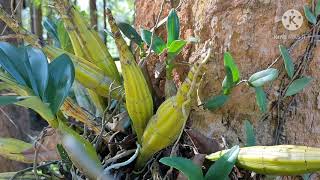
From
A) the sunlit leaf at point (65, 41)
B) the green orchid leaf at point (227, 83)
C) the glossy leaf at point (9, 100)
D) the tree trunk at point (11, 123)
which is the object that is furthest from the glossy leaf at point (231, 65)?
the tree trunk at point (11, 123)

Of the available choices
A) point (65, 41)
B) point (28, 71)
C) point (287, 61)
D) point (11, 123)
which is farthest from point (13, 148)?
point (11, 123)

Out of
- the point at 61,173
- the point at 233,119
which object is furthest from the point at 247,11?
the point at 61,173

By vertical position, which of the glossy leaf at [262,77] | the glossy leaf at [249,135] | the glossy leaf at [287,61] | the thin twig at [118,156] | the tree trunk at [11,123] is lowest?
the tree trunk at [11,123]

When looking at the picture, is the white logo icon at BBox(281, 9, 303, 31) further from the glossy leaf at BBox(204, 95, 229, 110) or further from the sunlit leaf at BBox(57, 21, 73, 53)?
the sunlit leaf at BBox(57, 21, 73, 53)

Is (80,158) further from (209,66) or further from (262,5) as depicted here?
(262,5)

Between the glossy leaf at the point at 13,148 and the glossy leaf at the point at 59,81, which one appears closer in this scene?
the glossy leaf at the point at 59,81

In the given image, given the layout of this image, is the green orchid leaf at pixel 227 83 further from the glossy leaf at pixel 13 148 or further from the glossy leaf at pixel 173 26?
the glossy leaf at pixel 13 148
